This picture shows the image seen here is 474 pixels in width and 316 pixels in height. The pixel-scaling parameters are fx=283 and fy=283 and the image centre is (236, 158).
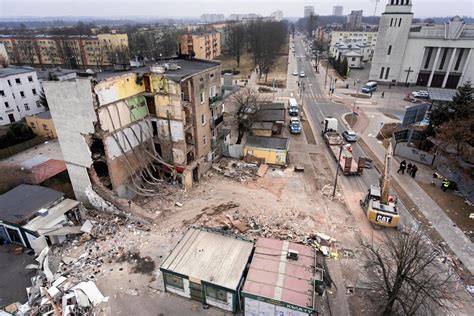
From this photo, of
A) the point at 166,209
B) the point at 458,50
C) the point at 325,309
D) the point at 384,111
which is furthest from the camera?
the point at 458,50

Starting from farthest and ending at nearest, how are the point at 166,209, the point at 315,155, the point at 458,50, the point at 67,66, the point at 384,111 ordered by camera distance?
the point at 67,66
the point at 458,50
the point at 384,111
the point at 315,155
the point at 166,209

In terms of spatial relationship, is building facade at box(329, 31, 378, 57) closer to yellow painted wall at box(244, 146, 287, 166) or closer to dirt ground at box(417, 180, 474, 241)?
yellow painted wall at box(244, 146, 287, 166)

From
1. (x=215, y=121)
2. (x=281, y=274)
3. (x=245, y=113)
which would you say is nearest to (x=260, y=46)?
(x=245, y=113)

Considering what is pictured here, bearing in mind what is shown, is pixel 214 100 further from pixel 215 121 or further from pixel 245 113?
pixel 245 113

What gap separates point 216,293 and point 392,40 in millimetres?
70215

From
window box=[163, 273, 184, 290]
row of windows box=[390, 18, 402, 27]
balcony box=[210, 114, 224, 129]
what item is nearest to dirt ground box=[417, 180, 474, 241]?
window box=[163, 273, 184, 290]

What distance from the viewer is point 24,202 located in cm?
2420

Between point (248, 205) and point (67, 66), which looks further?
point (67, 66)

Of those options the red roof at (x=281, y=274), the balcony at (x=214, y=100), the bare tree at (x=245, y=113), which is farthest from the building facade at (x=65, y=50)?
the red roof at (x=281, y=274)

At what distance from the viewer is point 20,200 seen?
24.5 meters

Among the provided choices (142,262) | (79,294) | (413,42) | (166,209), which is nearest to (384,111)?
(413,42)

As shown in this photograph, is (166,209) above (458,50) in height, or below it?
below

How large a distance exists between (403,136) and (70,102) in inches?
1570

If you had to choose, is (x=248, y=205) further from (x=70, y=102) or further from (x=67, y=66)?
(x=67, y=66)
